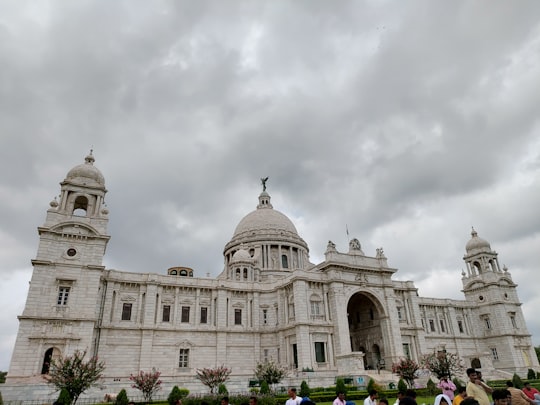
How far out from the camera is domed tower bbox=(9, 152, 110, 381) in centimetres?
3400

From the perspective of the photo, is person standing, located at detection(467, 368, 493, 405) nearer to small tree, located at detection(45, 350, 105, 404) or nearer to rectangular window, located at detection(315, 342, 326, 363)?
small tree, located at detection(45, 350, 105, 404)

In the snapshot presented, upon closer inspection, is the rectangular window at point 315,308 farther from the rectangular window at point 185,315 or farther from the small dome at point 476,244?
the small dome at point 476,244

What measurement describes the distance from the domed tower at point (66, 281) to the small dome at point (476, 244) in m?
59.0

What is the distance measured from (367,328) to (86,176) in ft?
130

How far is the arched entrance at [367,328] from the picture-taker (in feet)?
166

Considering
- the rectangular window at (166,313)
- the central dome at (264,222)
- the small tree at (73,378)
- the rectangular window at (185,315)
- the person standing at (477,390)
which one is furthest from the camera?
the central dome at (264,222)

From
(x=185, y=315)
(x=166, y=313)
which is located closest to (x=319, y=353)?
(x=185, y=315)

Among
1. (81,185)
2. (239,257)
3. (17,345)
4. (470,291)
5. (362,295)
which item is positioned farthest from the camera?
(470,291)

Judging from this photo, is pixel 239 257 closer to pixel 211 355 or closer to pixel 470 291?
pixel 211 355

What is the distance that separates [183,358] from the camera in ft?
144

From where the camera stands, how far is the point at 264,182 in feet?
266

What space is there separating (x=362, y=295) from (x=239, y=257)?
18250 mm

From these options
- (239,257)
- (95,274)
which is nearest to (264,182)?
(239,257)

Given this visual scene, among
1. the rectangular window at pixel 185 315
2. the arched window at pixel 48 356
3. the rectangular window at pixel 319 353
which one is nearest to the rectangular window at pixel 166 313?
the rectangular window at pixel 185 315
